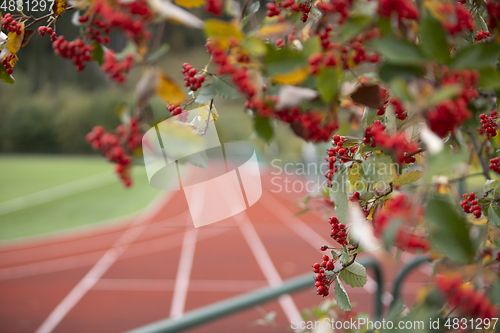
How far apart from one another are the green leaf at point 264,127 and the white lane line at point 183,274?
12.4 feet

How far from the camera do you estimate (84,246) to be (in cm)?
657

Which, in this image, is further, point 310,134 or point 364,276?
point 364,276

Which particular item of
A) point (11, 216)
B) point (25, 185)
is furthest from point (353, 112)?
point (25, 185)

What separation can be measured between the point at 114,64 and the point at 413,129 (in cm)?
38

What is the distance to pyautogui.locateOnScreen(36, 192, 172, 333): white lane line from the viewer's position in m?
4.38

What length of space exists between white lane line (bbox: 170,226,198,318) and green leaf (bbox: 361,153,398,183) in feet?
12.0

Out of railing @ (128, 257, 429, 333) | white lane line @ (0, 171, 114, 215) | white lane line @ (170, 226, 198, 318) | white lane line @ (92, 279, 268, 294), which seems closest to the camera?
railing @ (128, 257, 429, 333)

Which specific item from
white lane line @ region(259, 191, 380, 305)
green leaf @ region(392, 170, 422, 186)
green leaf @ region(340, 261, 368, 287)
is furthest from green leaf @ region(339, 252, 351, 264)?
white lane line @ region(259, 191, 380, 305)

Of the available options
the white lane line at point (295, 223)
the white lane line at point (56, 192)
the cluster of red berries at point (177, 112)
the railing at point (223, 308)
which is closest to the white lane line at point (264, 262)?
the white lane line at point (295, 223)

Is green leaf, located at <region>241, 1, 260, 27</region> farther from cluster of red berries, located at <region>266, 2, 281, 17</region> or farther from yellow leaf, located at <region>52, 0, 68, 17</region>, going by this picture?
yellow leaf, located at <region>52, 0, 68, 17</region>

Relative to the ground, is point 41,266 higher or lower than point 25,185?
higher

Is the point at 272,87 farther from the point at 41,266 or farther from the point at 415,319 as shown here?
the point at 41,266

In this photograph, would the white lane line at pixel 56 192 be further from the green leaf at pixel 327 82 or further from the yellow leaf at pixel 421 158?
the green leaf at pixel 327 82

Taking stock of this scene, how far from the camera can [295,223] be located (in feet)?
23.1
